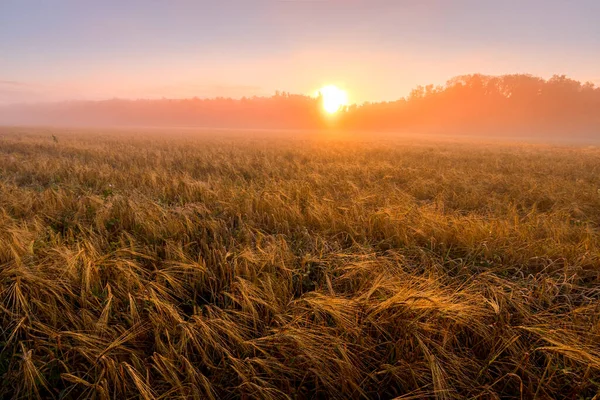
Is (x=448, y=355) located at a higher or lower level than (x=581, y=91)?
lower

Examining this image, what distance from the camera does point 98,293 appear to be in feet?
7.39

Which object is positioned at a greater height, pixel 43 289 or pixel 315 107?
pixel 315 107

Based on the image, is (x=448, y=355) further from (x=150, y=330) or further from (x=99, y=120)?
(x=99, y=120)

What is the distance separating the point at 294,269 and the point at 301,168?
6549 mm

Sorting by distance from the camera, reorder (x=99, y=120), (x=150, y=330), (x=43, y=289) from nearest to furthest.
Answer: (x=150, y=330)
(x=43, y=289)
(x=99, y=120)

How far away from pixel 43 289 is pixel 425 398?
2.83m

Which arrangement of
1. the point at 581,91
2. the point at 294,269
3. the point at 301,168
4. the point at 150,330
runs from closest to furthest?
the point at 150,330 → the point at 294,269 → the point at 301,168 → the point at 581,91

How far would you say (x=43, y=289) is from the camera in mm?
2156

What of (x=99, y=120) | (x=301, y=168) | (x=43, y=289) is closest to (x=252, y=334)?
(x=43, y=289)

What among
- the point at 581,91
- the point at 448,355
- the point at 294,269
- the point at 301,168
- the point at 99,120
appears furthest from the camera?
the point at 99,120

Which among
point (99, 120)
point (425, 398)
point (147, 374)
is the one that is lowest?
point (425, 398)

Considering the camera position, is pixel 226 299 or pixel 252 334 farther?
pixel 226 299

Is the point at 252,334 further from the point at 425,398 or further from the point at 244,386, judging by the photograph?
the point at 425,398

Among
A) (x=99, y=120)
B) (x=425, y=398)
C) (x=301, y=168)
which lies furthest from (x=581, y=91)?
(x=99, y=120)
